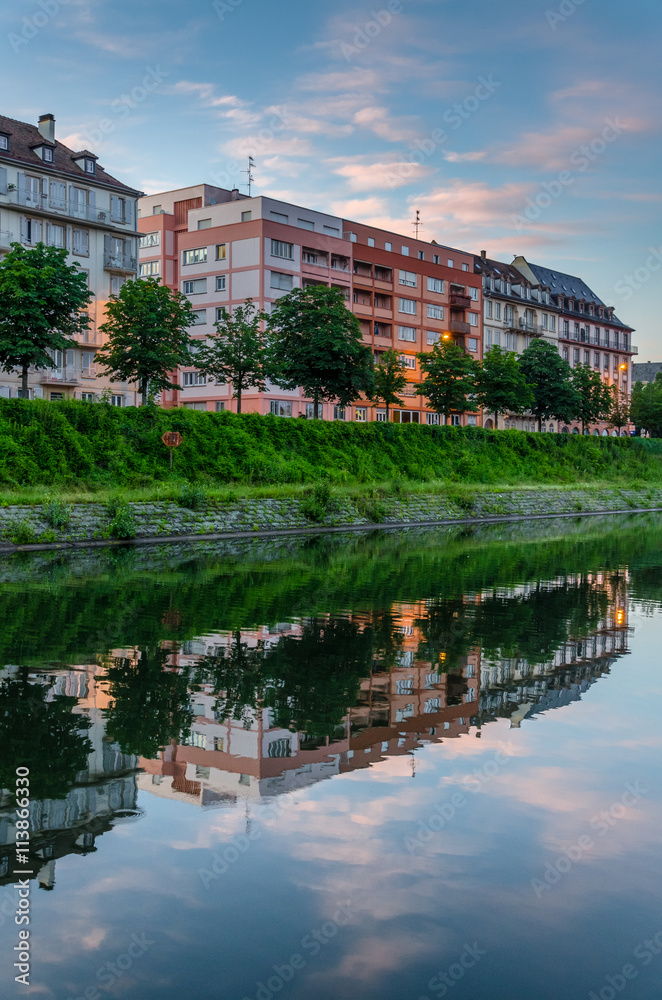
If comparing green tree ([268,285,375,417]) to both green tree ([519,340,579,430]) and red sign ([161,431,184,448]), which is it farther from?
green tree ([519,340,579,430])

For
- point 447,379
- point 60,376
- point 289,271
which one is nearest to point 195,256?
point 289,271

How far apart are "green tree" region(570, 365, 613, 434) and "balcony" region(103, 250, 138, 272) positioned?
42.5 m

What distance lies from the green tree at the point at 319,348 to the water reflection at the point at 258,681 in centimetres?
3625

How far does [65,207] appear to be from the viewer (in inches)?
2611

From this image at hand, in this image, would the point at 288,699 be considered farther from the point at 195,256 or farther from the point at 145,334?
the point at 195,256

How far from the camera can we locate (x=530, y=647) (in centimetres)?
1354

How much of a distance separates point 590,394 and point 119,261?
4772 cm

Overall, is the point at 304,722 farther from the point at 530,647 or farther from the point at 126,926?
the point at 530,647

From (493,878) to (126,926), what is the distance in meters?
2.17

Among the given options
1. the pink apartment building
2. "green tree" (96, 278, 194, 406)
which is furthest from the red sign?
the pink apartment building

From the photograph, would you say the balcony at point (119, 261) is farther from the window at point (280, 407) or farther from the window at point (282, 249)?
the window at point (280, 407)

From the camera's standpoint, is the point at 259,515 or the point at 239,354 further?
the point at 239,354

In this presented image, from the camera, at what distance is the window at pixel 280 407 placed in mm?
79875

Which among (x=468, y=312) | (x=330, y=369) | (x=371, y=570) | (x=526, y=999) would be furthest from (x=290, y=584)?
(x=468, y=312)
